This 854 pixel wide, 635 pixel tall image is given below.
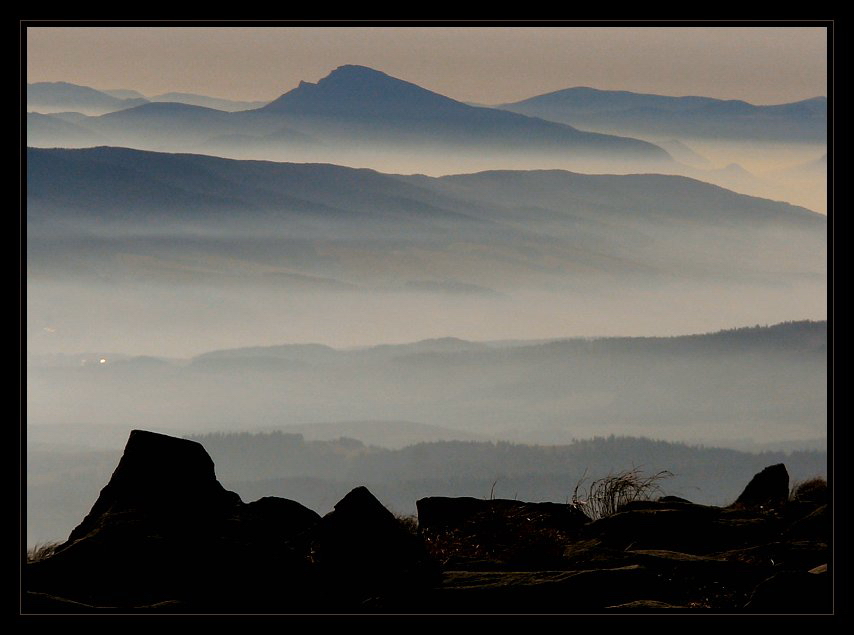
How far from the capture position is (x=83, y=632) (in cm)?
883

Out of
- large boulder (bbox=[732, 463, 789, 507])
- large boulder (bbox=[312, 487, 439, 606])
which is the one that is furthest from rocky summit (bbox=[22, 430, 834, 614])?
large boulder (bbox=[732, 463, 789, 507])

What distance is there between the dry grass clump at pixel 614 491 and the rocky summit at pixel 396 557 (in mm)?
675

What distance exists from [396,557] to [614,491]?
4.02 m

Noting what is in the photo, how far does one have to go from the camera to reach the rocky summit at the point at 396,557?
9.78 m

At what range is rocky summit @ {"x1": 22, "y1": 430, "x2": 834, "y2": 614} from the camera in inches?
385

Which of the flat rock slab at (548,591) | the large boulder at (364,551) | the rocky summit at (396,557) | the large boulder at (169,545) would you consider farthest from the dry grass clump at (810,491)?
the large boulder at (169,545)

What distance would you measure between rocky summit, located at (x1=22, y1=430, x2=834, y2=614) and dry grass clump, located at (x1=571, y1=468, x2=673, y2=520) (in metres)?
0.67

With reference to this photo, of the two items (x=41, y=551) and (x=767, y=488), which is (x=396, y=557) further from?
(x=767, y=488)

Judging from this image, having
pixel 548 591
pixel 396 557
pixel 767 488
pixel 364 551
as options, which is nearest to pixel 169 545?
pixel 364 551

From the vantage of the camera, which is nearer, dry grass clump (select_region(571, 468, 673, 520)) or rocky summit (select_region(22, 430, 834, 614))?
rocky summit (select_region(22, 430, 834, 614))

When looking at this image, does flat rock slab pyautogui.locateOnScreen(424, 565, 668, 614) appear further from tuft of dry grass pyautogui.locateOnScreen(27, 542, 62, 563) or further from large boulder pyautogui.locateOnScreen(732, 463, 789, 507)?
tuft of dry grass pyautogui.locateOnScreen(27, 542, 62, 563)
